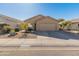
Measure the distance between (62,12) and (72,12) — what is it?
0.93 m

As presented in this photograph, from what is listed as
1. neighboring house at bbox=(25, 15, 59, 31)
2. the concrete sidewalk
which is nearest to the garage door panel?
neighboring house at bbox=(25, 15, 59, 31)

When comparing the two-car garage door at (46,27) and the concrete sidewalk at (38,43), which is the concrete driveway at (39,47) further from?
the two-car garage door at (46,27)

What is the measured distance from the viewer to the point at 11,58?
23.0 ft

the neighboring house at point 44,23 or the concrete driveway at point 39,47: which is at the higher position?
the neighboring house at point 44,23

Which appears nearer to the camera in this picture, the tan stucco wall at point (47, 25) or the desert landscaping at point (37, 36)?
Answer: the desert landscaping at point (37, 36)

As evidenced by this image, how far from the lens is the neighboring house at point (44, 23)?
2077 centimetres

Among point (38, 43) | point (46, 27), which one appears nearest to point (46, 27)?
point (46, 27)

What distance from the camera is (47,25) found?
68.6 ft

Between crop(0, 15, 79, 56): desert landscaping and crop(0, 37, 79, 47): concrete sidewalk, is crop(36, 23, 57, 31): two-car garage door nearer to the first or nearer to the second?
crop(0, 15, 79, 56): desert landscaping

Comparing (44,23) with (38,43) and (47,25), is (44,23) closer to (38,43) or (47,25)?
(47,25)

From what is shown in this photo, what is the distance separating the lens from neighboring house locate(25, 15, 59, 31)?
818 inches

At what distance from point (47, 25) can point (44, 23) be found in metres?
0.69

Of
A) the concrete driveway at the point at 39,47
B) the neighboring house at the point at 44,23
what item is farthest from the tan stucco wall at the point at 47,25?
the concrete driveway at the point at 39,47

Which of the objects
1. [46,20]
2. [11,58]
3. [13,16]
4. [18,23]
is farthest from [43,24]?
[11,58]
